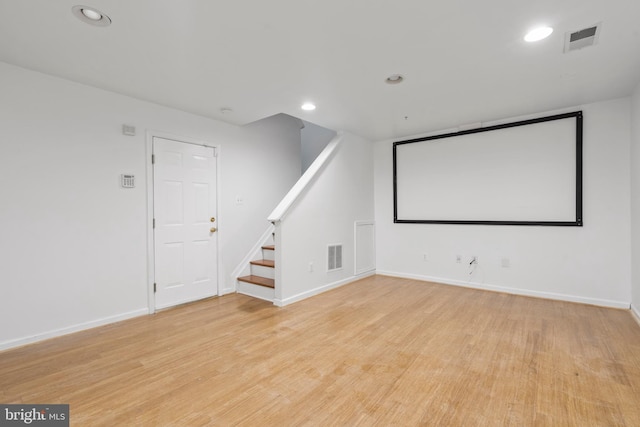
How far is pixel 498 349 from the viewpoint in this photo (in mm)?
2465

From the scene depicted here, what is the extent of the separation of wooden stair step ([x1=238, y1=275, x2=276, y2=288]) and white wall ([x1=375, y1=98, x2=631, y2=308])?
8.58 feet

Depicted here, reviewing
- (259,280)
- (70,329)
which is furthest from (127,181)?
(259,280)

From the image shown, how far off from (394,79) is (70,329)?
396cm

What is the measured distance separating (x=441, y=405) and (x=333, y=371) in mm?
739

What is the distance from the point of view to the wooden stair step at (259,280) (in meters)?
3.92

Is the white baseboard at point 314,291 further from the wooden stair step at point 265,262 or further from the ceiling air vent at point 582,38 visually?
the ceiling air vent at point 582,38

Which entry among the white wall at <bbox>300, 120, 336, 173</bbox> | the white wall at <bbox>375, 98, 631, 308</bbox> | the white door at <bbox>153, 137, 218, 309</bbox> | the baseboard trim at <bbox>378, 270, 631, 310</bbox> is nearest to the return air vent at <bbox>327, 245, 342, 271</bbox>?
the baseboard trim at <bbox>378, 270, 631, 310</bbox>

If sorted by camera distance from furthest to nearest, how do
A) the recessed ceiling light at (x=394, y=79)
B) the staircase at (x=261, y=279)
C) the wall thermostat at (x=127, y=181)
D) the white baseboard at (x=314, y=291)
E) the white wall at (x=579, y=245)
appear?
the staircase at (x=261, y=279) → the white baseboard at (x=314, y=291) → the white wall at (x=579, y=245) → the wall thermostat at (x=127, y=181) → the recessed ceiling light at (x=394, y=79)

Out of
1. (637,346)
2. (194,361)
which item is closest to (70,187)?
(194,361)

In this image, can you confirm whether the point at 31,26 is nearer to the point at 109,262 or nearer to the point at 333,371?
the point at 109,262

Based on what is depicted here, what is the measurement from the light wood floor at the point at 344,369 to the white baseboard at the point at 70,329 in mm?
90

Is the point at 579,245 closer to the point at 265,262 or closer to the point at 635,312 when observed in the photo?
the point at 635,312

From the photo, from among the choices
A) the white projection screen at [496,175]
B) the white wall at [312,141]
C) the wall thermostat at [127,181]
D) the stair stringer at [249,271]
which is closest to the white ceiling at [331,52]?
the white projection screen at [496,175]

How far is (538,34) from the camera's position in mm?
2123
